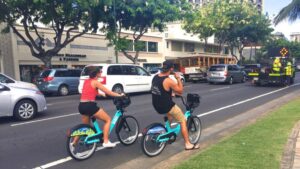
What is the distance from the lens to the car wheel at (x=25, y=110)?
1000 centimetres

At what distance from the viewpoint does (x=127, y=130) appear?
6773mm

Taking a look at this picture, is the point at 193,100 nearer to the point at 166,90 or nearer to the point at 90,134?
the point at 166,90

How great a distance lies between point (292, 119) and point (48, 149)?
619 centimetres

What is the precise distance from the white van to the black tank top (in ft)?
31.0

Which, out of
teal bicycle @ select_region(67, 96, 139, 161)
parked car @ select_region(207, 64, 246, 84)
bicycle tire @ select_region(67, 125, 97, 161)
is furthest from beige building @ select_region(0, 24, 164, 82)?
bicycle tire @ select_region(67, 125, 97, 161)

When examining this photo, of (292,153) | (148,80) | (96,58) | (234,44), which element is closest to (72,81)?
(148,80)

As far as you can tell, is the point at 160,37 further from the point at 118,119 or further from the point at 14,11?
the point at 118,119

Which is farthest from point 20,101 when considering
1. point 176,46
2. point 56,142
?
point 176,46

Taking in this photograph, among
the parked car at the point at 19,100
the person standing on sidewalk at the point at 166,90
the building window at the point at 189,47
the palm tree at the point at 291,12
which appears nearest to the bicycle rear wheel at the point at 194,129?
the person standing on sidewalk at the point at 166,90

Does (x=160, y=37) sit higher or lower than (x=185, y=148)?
higher

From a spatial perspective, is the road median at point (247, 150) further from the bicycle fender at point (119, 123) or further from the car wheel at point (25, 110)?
the car wheel at point (25, 110)

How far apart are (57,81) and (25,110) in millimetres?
9492

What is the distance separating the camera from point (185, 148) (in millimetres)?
6336

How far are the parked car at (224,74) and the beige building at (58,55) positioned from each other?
13366 mm
